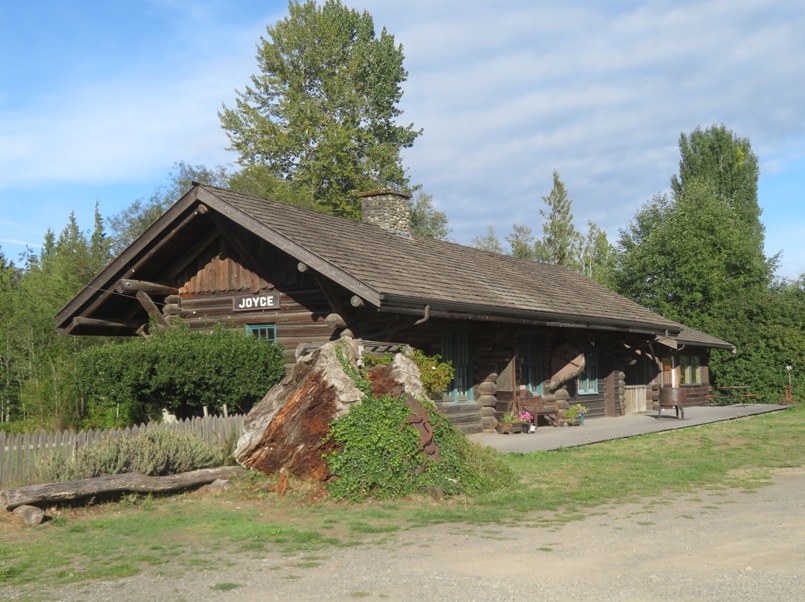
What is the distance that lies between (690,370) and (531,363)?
15.1 metres

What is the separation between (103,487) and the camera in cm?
1034

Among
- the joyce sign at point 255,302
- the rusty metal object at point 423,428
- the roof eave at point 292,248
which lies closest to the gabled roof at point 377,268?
the roof eave at point 292,248

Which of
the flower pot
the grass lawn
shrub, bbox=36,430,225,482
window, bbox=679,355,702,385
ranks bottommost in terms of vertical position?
the grass lawn

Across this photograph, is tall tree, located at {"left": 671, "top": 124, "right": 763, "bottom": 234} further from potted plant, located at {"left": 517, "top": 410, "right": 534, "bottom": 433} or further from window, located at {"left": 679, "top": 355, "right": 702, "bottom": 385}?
potted plant, located at {"left": 517, "top": 410, "right": 534, "bottom": 433}

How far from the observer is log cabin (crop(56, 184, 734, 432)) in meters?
16.7

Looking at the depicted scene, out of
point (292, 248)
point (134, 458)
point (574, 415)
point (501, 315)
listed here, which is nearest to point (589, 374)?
point (574, 415)

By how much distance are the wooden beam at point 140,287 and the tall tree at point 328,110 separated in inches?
836

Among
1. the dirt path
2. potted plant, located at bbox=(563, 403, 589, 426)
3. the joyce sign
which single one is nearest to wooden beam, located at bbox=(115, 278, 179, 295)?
the joyce sign

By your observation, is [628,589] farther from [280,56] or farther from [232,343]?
[280,56]

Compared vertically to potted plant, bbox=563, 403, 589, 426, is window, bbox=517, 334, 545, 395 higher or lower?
higher

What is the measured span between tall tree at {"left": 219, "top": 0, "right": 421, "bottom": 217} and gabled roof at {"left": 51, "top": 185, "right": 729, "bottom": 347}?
17.9m

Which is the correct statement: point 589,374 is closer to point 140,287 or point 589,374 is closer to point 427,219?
point 140,287

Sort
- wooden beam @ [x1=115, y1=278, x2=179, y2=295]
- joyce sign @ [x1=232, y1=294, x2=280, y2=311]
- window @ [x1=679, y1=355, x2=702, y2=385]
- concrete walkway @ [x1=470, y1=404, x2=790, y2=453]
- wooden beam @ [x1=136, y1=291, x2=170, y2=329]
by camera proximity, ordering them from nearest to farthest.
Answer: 1. concrete walkway @ [x1=470, y1=404, x2=790, y2=453]
2. joyce sign @ [x1=232, y1=294, x2=280, y2=311]
3. wooden beam @ [x1=115, y1=278, x2=179, y2=295]
4. wooden beam @ [x1=136, y1=291, x2=170, y2=329]
5. window @ [x1=679, y1=355, x2=702, y2=385]

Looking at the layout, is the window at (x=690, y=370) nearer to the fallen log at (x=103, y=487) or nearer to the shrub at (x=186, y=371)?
the shrub at (x=186, y=371)
